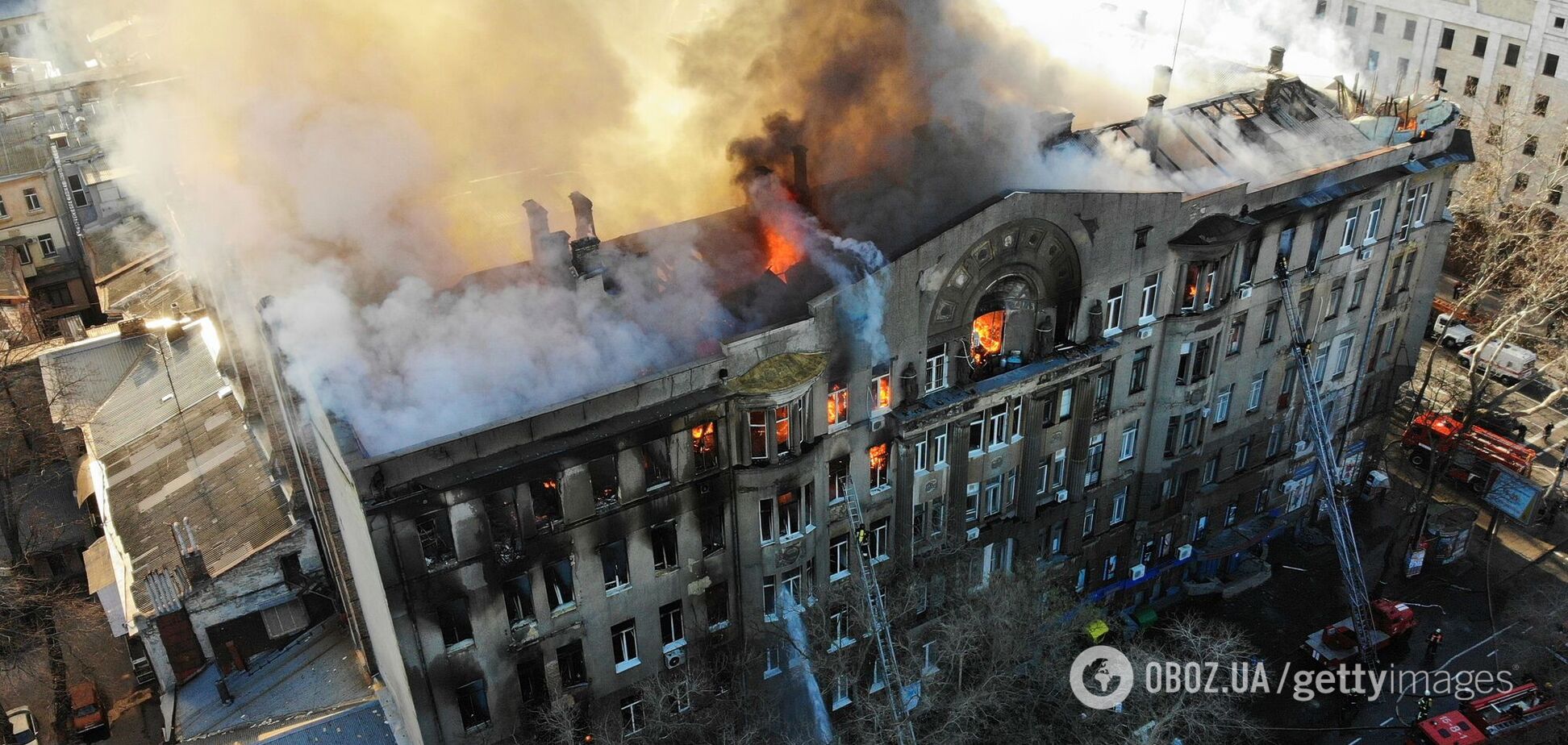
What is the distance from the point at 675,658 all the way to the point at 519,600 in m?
4.45

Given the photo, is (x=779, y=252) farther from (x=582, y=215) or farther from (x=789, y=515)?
(x=789, y=515)

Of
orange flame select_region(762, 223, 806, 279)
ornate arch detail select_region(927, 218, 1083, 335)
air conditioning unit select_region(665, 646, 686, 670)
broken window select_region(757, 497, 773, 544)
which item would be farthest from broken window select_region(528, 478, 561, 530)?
ornate arch detail select_region(927, 218, 1083, 335)

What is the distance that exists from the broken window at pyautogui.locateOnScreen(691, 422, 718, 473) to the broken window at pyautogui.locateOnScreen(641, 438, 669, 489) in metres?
0.64

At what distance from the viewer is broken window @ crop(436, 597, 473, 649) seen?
21.6 metres

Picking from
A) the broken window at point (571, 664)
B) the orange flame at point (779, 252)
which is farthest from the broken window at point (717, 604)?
the orange flame at point (779, 252)

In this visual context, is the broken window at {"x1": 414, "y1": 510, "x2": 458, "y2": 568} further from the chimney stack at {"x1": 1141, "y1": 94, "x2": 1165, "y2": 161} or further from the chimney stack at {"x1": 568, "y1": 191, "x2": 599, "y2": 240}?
the chimney stack at {"x1": 1141, "y1": 94, "x2": 1165, "y2": 161}

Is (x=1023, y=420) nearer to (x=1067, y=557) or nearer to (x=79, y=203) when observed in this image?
(x=1067, y=557)

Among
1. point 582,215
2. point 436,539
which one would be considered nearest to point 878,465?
point 582,215

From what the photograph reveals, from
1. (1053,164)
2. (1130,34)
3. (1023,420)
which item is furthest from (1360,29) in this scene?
(1023,420)

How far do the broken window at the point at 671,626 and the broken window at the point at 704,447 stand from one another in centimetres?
360

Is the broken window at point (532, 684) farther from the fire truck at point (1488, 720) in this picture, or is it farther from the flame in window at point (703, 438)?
the fire truck at point (1488, 720)

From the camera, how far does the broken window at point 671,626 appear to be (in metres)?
24.5

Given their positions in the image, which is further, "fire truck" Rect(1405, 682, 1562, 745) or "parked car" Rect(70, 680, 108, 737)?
"parked car" Rect(70, 680, 108, 737)

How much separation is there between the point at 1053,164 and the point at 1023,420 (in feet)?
25.0
